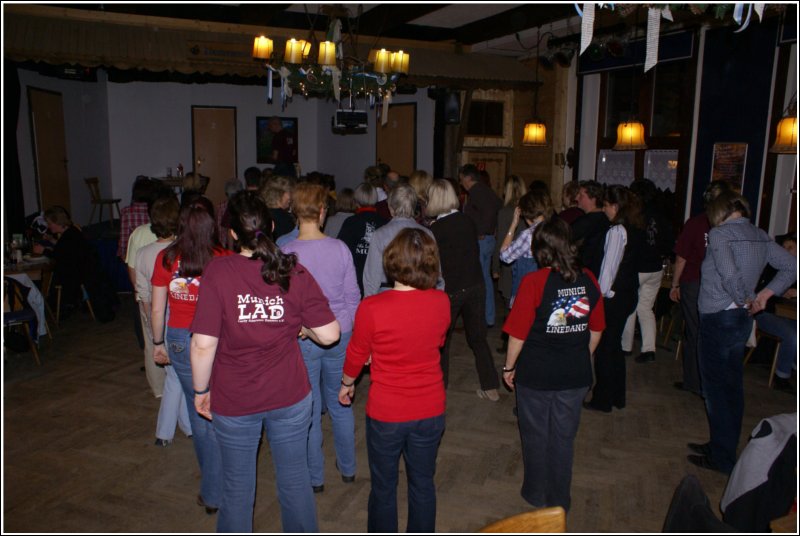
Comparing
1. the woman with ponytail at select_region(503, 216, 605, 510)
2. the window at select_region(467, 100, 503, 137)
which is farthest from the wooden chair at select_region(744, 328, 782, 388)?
the window at select_region(467, 100, 503, 137)

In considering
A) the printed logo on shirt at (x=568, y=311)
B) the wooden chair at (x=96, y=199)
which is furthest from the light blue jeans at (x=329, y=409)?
the wooden chair at (x=96, y=199)

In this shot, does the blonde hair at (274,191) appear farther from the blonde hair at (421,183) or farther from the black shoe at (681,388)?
the black shoe at (681,388)

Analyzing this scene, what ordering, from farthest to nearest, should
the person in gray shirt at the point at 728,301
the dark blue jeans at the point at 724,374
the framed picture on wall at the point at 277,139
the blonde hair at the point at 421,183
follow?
the framed picture on wall at the point at 277,139
the blonde hair at the point at 421,183
the dark blue jeans at the point at 724,374
the person in gray shirt at the point at 728,301

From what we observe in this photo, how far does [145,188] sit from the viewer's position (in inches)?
228

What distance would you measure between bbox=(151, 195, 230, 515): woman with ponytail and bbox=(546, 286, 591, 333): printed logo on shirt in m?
1.60

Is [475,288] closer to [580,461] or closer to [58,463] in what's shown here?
[580,461]

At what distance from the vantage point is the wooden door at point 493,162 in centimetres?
995

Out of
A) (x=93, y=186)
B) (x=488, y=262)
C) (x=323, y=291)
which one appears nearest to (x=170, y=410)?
(x=323, y=291)

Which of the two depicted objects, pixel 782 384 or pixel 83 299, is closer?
pixel 782 384

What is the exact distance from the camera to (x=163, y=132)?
13.3 meters

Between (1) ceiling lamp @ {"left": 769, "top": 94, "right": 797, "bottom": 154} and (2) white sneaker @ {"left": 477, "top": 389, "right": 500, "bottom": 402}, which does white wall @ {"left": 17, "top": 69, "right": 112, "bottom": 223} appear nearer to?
(2) white sneaker @ {"left": 477, "top": 389, "right": 500, "bottom": 402}

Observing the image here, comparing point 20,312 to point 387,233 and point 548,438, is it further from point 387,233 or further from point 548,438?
point 548,438

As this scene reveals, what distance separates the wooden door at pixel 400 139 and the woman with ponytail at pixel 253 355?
29.4ft

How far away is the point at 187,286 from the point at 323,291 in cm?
66
